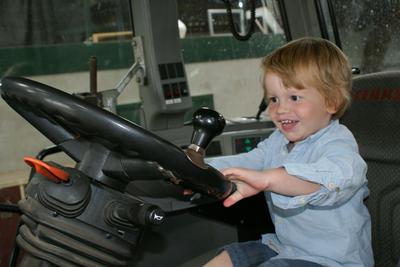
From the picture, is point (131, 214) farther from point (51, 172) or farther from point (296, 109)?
point (296, 109)

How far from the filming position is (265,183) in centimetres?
84

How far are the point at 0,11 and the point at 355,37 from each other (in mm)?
1586

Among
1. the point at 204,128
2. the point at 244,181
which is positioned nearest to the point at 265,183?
the point at 244,181

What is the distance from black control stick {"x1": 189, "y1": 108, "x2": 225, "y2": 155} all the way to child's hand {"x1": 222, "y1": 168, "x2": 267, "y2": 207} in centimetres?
7

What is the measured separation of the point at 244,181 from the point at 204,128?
119 millimetres

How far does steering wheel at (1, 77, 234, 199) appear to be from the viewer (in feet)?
2.22

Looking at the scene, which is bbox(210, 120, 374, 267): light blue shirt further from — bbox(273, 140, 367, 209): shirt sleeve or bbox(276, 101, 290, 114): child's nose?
bbox(276, 101, 290, 114): child's nose

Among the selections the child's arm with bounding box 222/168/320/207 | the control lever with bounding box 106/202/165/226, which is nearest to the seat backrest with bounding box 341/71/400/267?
the child's arm with bounding box 222/168/320/207

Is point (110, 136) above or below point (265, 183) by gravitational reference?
above

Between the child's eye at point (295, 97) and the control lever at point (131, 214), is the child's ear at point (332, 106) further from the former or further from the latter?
the control lever at point (131, 214)

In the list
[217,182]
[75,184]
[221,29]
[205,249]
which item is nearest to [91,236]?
[75,184]

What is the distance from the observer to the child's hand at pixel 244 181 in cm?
81

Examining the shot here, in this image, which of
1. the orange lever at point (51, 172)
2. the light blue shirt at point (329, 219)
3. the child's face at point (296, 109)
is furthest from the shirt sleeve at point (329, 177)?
the orange lever at point (51, 172)

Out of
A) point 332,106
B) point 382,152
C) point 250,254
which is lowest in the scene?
point 250,254
